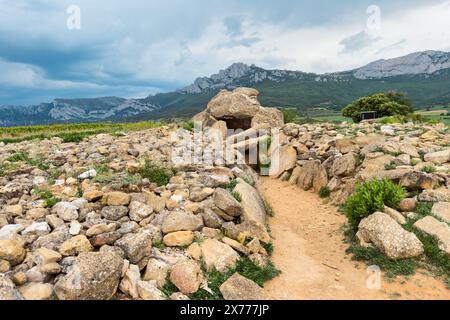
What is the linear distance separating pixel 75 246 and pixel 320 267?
5.75 metres

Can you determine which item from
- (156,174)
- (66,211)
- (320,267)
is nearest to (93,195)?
(66,211)

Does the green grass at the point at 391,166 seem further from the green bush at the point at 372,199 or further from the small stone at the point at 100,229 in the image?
the small stone at the point at 100,229

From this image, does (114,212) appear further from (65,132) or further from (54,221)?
(65,132)

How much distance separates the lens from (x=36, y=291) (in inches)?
229

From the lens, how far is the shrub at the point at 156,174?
11.0 m

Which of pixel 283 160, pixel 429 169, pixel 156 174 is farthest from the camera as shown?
pixel 283 160

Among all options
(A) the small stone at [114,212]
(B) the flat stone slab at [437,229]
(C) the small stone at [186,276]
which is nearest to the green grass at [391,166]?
(B) the flat stone slab at [437,229]

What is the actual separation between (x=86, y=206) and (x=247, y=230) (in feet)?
13.8

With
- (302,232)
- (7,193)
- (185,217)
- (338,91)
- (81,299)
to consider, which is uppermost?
(338,91)

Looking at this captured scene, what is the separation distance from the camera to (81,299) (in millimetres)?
5824

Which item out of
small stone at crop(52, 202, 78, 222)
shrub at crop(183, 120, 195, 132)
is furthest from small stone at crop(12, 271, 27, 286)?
shrub at crop(183, 120, 195, 132)

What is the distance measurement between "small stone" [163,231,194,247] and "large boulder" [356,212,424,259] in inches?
183
